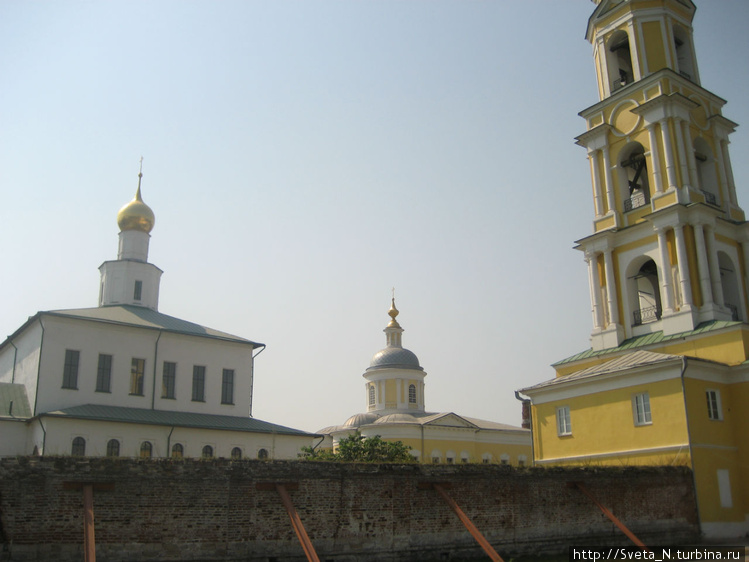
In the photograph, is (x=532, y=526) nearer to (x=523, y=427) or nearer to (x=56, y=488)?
(x=56, y=488)

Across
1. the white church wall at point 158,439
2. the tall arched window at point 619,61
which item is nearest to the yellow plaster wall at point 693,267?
the tall arched window at point 619,61

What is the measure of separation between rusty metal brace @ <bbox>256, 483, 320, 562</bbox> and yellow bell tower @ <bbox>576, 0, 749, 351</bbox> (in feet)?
56.8

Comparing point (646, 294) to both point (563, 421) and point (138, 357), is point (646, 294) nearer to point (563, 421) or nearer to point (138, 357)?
point (563, 421)

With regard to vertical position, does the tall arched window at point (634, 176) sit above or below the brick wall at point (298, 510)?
above

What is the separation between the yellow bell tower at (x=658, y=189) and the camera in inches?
980

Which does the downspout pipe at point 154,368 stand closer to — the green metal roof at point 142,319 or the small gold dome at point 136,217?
the green metal roof at point 142,319

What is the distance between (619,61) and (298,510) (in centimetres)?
2591

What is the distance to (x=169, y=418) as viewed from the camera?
28.8m

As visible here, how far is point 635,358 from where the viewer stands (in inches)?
901

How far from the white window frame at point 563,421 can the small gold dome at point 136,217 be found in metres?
23.7

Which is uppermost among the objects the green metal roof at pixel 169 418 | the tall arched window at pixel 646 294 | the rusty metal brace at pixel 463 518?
the tall arched window at pixel 646 294

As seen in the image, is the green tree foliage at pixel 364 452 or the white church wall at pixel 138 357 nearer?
the white church wall at pixel 138 357

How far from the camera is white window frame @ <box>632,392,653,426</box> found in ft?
70.3

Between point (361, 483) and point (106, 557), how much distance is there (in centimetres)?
484
